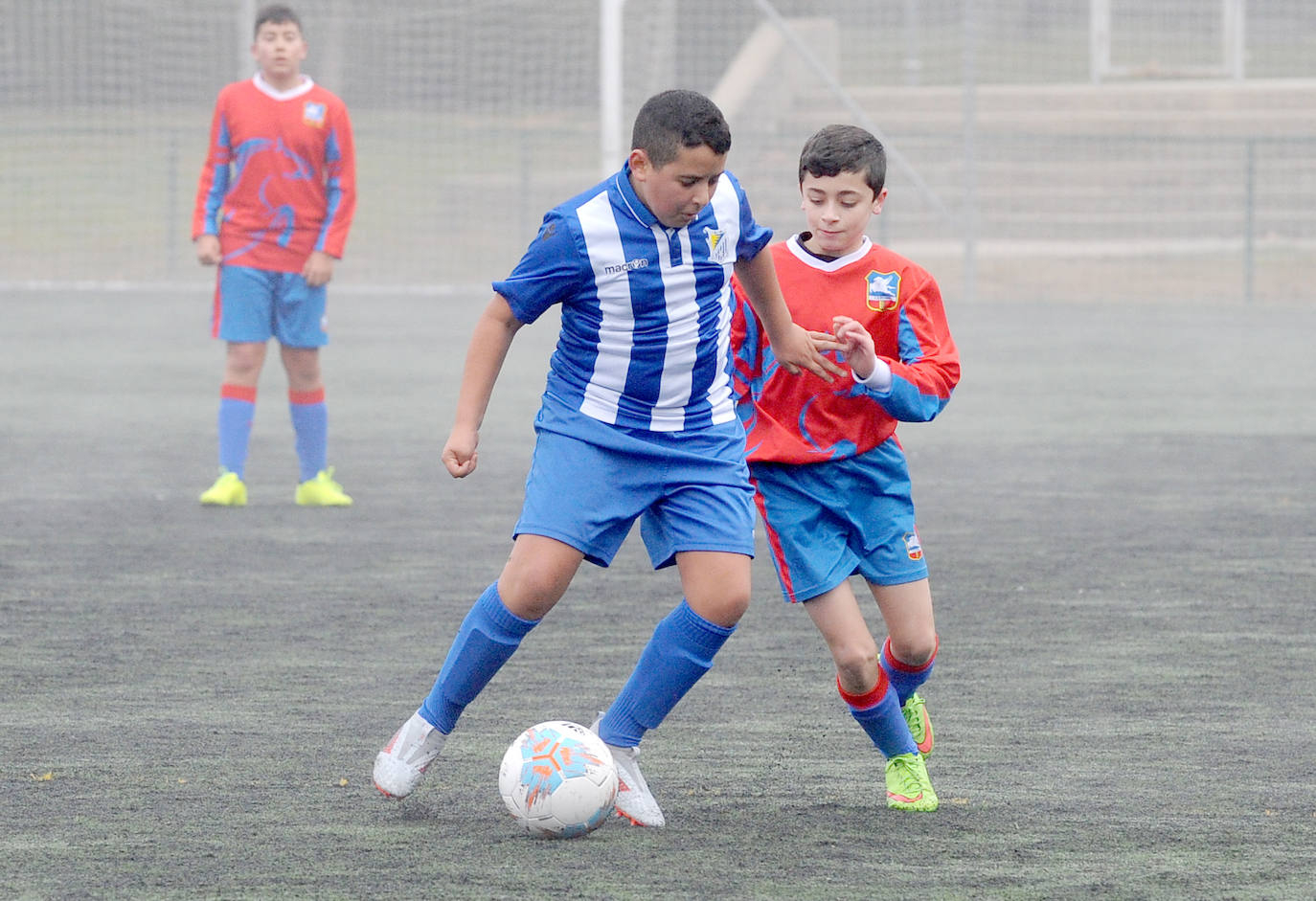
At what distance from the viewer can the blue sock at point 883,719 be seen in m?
4.08

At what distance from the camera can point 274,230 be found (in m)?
8.19

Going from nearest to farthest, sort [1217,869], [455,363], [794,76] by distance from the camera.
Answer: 1. [1217,869]
2. [455,363]
3. [794,76]

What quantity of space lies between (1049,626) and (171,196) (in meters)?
16.6

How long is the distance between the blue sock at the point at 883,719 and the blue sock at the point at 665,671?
1.01 feet

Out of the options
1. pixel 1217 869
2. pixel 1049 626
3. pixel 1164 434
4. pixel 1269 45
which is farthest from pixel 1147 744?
pixel 1269 45

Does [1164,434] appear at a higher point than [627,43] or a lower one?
lower

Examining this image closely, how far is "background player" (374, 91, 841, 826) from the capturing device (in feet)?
12.8

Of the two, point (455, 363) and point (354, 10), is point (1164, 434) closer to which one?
point (455, 363)

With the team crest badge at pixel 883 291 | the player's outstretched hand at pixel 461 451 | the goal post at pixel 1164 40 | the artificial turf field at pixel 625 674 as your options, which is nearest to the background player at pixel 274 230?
the artificial turf field at pixel 625 674

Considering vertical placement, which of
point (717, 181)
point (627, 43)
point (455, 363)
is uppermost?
point (627, 43)

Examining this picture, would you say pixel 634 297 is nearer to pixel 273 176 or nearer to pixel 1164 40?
pixel 273 176

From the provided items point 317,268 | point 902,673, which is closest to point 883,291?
point 902,673

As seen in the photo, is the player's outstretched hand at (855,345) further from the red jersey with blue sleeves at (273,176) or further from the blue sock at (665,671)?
the red jersey with blue sleeves at (273,176)

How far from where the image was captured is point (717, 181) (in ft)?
13.2
